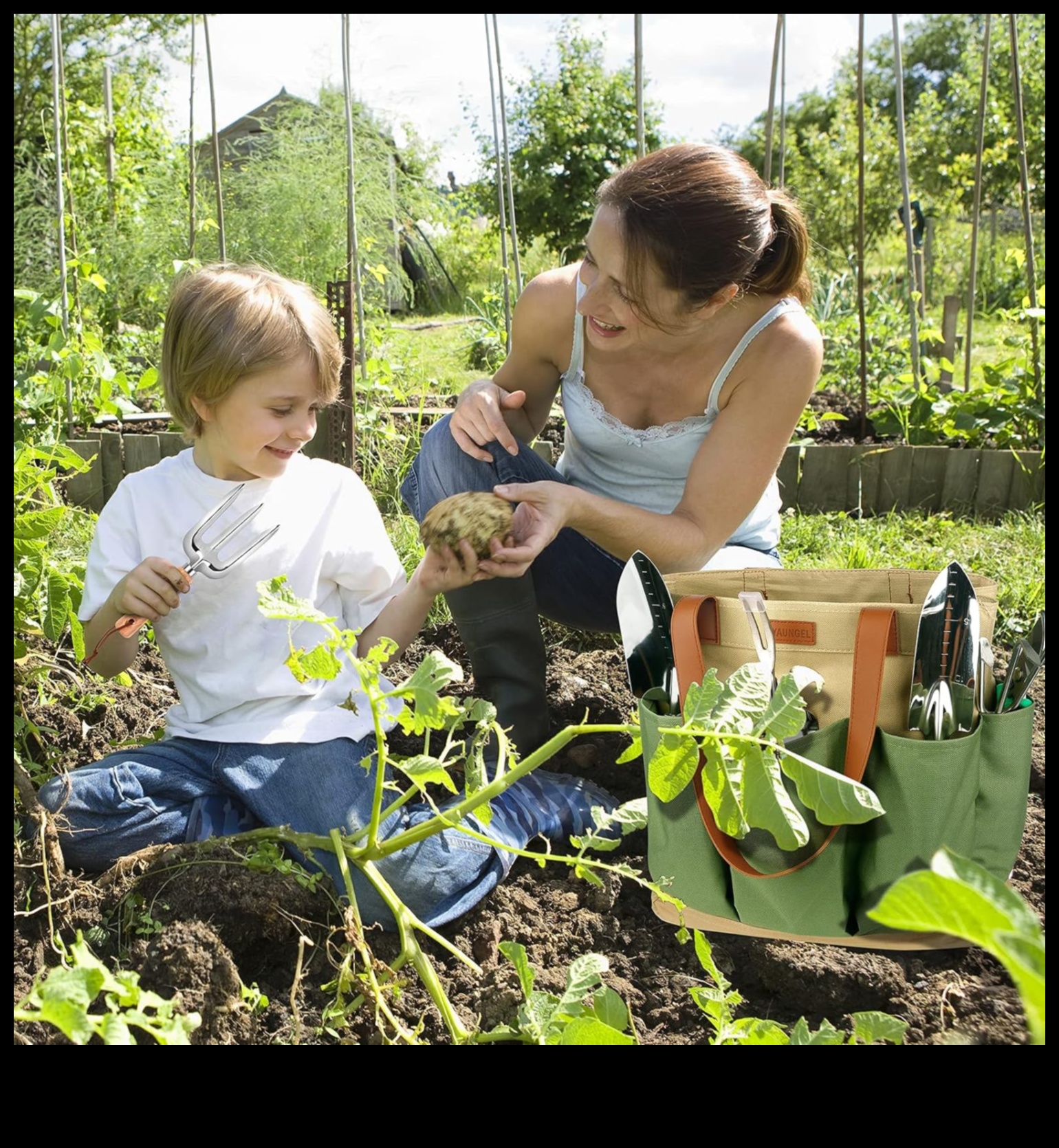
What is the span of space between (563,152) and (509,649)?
516 inches

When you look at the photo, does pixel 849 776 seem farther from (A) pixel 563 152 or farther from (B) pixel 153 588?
(A) pixel 563 152

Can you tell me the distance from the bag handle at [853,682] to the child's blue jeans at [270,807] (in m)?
0.36

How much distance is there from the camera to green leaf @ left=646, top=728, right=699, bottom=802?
1116mm

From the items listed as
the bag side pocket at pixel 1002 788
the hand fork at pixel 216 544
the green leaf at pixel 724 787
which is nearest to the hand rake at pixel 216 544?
the hand fork at pixel 216 544

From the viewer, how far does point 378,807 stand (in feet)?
4.02

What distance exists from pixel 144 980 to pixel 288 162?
621cm

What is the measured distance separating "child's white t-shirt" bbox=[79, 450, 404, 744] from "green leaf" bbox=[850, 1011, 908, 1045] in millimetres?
866

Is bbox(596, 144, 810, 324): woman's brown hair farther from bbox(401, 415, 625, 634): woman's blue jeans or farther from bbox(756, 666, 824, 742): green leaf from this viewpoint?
bbox(756, 666, 824, 742): green leaf

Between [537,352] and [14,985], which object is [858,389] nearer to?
[537,352]

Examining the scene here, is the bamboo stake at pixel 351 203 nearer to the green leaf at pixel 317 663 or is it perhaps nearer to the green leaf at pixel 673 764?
the green leaf at pixel 317 663

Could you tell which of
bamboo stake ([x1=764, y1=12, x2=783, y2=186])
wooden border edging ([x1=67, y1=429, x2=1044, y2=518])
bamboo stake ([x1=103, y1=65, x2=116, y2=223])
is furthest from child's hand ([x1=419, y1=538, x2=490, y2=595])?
bamboo stake ([x1=103, y1=65, x2=116, y2=223])

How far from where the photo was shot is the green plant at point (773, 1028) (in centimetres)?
101

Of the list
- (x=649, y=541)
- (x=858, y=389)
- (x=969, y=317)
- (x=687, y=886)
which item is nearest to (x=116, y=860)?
(x=687, y=886)

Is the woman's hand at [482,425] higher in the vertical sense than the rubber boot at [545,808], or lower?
higher
